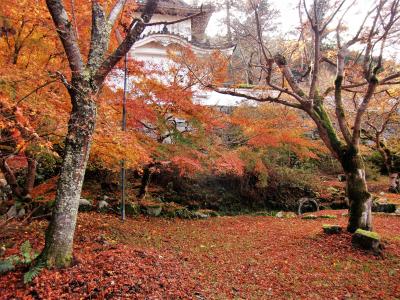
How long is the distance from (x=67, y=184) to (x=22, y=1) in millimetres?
4188

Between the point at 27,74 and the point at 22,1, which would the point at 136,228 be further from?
the point at 22,1

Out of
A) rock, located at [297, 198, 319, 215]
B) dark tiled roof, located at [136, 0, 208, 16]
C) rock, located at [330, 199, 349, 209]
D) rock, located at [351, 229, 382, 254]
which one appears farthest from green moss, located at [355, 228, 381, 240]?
dark tiled roof, located at [136, 0, 208, 16]

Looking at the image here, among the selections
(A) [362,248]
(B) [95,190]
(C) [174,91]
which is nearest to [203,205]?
(B) [95,190]

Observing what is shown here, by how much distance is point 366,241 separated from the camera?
663 centimetres

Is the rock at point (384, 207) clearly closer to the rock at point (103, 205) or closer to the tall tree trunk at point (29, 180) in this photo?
the rock at point (103, 205)

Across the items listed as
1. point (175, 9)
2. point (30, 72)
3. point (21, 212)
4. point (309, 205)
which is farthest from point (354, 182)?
point (175, 9)

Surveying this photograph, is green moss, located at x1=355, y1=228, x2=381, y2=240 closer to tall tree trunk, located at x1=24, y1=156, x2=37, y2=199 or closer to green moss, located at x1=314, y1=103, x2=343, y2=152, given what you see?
green moss, located at x1=314, y1=103, x2=343, y2=152

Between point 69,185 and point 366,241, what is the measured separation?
617 cm

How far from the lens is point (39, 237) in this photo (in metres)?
6.63

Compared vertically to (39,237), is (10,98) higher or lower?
higher

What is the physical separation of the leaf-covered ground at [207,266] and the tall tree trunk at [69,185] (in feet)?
1.00

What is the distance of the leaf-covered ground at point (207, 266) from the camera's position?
14.4ft

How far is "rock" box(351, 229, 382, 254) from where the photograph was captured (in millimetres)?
6527

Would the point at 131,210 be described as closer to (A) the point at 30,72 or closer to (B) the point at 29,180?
(B) the point at 29,180
